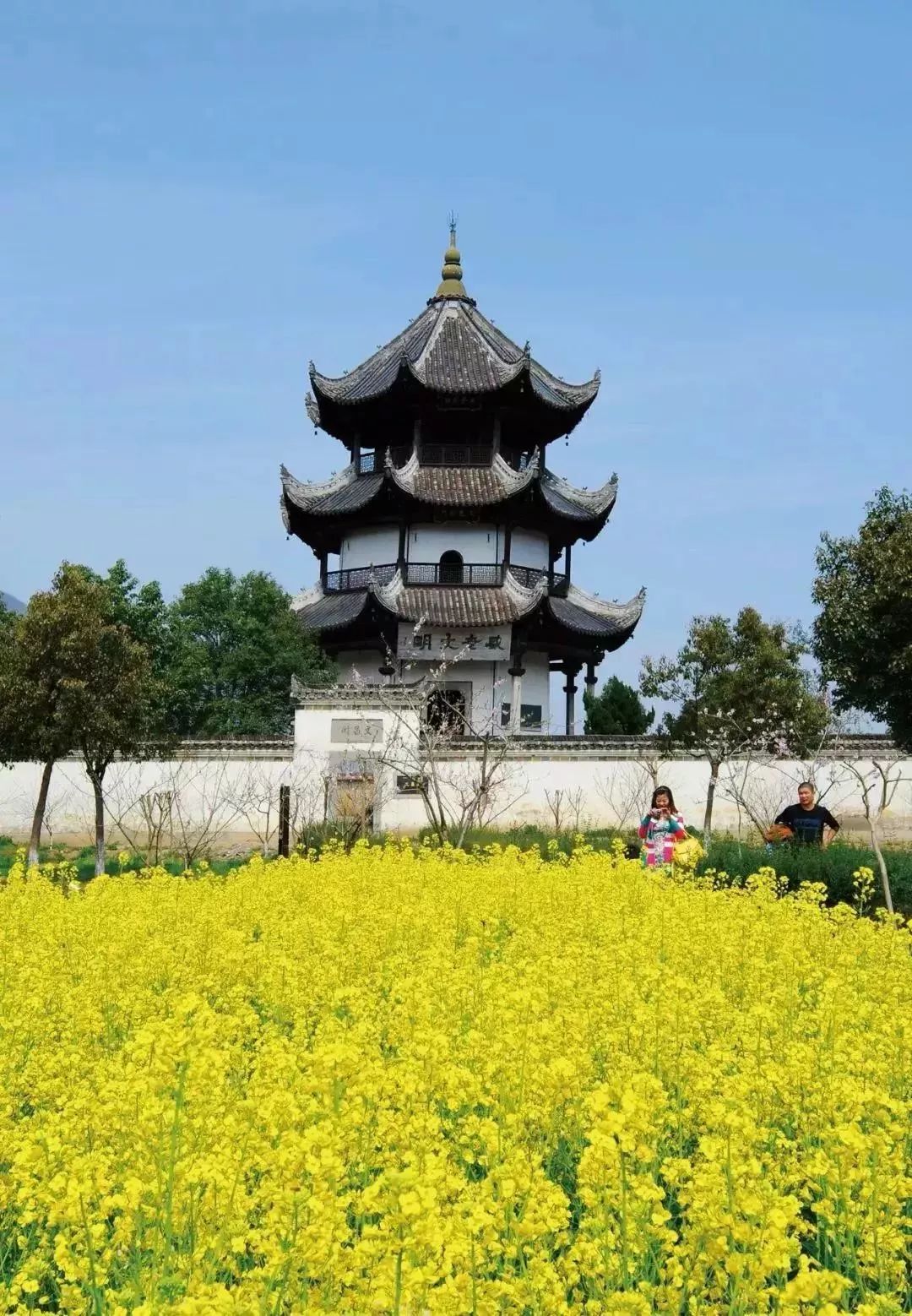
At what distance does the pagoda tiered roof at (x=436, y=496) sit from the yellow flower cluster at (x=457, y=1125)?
948 inches

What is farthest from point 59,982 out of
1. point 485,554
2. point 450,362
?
point 450,362

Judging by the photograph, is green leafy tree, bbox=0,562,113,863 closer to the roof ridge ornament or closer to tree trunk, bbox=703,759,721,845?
tree trunk, bbox=703,759,721,845

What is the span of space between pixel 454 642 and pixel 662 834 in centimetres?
1912

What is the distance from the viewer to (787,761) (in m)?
26.1

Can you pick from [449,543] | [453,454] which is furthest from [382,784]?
[453,454]

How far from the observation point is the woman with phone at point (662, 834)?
39.9 feet

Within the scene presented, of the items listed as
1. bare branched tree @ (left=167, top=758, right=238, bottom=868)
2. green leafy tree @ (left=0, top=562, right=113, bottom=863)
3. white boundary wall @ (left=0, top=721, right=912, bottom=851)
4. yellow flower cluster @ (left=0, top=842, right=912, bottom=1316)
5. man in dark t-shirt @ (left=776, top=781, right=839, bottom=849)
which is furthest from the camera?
bare branched tree @ (left=167, top=758, right=238, bottom=868)

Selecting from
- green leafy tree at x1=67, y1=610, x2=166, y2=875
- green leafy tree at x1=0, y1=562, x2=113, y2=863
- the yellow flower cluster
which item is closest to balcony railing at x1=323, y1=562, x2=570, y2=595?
green leafy tree at x1=67, y1=610, x2=166, y2=875

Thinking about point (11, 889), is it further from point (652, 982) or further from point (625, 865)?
point (652, 982)

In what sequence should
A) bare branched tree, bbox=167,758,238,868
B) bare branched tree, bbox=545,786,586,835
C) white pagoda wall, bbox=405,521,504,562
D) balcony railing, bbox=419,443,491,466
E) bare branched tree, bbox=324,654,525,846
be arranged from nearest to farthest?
bare branched tree, bbox=324,654,525,846, bare branched tree, bbox=167,758,238,868, bare branched tree, bbox=545,786,586,835, white pagoda wall, bbox=405,521,504,562, balcony railing, bbox=419,443,491,466

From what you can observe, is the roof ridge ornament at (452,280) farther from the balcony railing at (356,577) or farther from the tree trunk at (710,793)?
the tree trunk at (710,793)

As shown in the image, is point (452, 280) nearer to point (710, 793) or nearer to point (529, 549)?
point (529, 549)

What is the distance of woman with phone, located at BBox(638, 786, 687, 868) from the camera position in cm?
1215

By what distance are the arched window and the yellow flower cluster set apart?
80.3 feet
